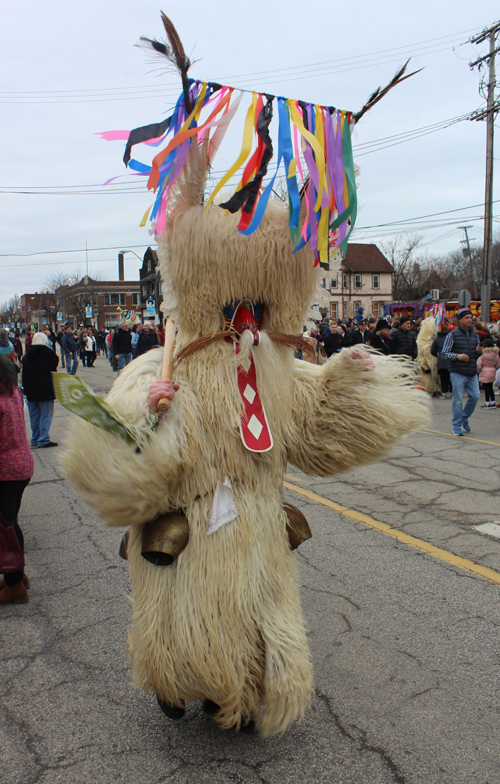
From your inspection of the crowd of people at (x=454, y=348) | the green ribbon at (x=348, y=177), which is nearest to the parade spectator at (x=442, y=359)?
the crowd of people at (x=454, y=348)

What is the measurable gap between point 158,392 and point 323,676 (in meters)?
1.66

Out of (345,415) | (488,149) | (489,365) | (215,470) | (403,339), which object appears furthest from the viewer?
(488,149)

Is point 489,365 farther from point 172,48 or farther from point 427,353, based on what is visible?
point 172,48

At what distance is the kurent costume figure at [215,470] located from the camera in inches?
79.0

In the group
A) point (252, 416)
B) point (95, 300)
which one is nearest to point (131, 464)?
point (252, 416)

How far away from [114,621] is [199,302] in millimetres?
2085

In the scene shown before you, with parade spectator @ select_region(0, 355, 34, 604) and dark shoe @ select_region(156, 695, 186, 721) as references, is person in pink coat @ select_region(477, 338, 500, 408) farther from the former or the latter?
dark shoe @ select_region(156, 695, 186, 721)

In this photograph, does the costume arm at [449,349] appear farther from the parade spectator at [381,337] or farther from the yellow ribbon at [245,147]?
the yellow ribbon at [245,147]

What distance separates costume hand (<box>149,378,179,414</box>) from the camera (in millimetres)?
2025

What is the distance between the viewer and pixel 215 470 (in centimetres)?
212

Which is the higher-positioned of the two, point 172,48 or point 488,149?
point 488,149

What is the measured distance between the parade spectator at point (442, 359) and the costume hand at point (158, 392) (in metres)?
8.46

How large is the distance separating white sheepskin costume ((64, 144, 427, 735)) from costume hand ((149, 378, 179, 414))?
0.15ft

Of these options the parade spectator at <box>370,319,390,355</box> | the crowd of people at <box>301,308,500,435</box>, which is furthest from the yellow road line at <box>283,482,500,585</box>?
the parade spectator at <box>370,319,390,355</box>
